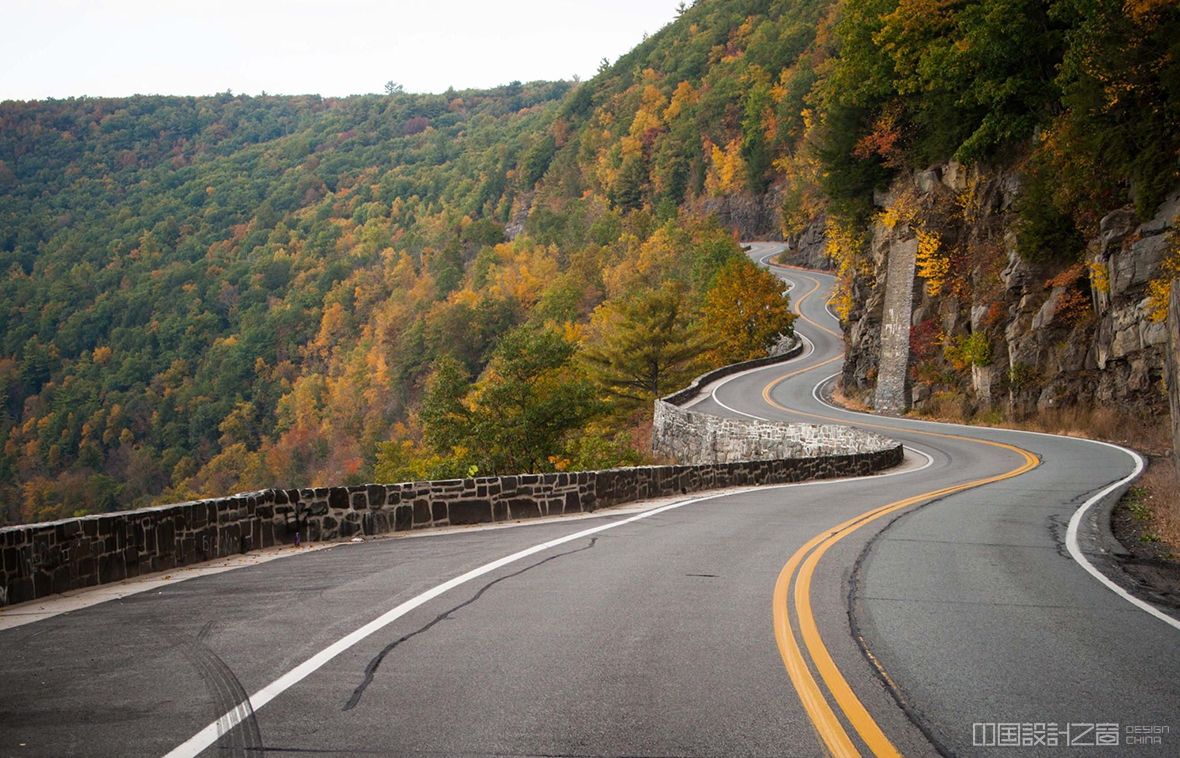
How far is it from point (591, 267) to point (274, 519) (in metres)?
98.5

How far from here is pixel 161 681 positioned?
16.8ft

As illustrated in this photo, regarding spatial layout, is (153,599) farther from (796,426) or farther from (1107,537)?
(796,426)

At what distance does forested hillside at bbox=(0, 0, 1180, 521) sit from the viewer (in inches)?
1378

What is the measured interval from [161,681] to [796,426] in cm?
2767

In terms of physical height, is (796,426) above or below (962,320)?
below

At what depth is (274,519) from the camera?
1121 centimetres

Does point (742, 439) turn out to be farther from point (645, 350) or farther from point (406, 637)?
point (406, 637)

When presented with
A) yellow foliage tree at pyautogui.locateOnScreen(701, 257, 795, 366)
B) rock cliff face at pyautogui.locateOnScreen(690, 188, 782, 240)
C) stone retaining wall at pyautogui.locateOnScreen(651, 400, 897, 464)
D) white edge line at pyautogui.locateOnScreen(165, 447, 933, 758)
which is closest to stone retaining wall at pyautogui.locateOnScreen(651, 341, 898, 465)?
stone retaining wall at pyautogui.locateOnScreen(651, 400, 897, 464)

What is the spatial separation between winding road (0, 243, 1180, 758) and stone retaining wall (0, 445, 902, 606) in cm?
99

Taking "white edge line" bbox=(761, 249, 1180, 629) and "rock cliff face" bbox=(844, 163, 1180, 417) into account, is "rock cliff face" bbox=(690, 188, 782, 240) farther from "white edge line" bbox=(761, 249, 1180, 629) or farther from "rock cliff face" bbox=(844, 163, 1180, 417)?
"white edge line" bbox=(761, 249, 1180, 629)

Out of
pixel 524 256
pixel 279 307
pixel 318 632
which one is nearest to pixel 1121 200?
pixel 318 632

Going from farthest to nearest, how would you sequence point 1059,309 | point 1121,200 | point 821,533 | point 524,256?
point 524,256 → point 1059,309 → point 1121,200 → point 821,533

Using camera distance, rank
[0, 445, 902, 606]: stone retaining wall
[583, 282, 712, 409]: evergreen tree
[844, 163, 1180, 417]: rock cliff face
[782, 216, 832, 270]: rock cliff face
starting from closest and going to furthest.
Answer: [0, 445, 902, 606]: stone retaining wall, [844, 163, 1180, 417]: rock cliff face, [583, 282, 712, 409]: evergreen tree, [782, 216, 832, 270]: rock cliff face

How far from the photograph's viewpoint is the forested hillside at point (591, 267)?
3500 cm
